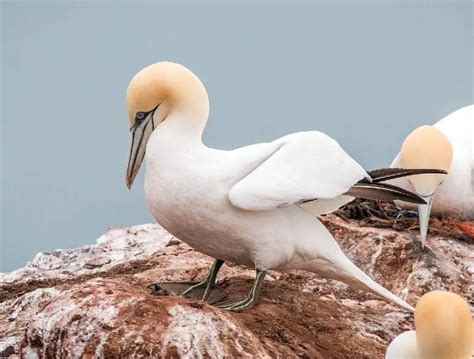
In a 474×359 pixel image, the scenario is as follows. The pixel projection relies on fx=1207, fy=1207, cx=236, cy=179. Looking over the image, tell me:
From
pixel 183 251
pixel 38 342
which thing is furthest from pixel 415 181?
pixel 38 342

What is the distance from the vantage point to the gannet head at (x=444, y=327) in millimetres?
6641

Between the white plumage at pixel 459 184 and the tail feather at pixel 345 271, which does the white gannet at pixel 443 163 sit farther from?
the tail feather at pixel 345 271

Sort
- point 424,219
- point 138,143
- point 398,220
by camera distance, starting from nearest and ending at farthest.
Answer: point 138,143 → point 424,219 → point 398,220

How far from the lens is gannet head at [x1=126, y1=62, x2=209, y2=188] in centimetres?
752

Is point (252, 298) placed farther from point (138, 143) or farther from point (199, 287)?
point (138, 143)

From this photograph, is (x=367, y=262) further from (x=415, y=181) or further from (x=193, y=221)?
(x=193, y=221)

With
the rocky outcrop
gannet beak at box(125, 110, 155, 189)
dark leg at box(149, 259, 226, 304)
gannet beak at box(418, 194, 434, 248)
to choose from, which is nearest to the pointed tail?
the rocky outcrop

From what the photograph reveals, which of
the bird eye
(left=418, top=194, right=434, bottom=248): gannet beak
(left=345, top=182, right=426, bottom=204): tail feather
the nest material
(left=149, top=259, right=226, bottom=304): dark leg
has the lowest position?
the nest material

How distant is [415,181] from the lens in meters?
10.3

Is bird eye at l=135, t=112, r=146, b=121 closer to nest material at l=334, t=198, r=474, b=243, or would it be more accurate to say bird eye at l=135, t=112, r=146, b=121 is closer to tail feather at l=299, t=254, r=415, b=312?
tail feather at l=299, t=254, r=415, b=312

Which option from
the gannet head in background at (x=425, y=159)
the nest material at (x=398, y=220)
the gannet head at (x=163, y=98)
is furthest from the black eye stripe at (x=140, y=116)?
the nest material at (x=398, y=220)

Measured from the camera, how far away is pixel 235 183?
7.36m

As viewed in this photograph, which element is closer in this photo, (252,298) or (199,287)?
(252,298)

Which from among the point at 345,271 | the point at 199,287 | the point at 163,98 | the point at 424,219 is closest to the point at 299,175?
the point at 345,271
